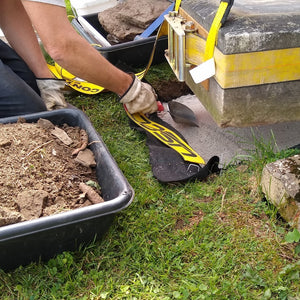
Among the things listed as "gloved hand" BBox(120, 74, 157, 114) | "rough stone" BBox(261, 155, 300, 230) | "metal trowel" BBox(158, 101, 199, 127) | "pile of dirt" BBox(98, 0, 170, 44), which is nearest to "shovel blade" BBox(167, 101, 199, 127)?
"metal trowel" BBox(158, 101, 199, 127)

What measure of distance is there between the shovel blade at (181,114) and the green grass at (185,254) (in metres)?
0.55

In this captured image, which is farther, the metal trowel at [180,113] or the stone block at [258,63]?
the metal trowel at [180,113]

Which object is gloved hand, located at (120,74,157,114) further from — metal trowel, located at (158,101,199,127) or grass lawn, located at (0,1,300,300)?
grass lawn, located at (0,1,300,300)

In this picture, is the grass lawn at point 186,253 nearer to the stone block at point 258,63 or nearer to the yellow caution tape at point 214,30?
the stone block at point 258,63

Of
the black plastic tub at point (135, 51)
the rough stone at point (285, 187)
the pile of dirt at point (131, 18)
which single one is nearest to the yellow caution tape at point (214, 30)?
the rough stone at point (285, 187)

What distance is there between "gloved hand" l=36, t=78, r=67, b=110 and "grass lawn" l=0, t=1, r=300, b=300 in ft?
2.63

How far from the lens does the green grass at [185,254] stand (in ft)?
4.77

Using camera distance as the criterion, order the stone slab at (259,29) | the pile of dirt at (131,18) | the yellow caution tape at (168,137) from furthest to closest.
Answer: the pile of dirt at (131,18) < the yellow caution tape at (168,137) < the stone slab at (259,29)

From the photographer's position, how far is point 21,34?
2.48 meters

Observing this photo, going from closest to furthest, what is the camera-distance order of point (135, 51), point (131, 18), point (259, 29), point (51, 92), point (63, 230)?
point (63, 230), point (259, 29), point (51, 92), point (135, 51), point (131, 18)

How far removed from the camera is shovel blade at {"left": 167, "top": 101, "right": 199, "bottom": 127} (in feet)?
7.99

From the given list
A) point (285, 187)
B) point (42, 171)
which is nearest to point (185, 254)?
point (285, 187)

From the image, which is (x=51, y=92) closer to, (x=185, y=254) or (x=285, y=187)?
(x=185, y=254)

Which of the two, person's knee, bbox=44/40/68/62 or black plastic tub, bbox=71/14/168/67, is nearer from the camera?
person's knee, bbox=44/40/68/62
